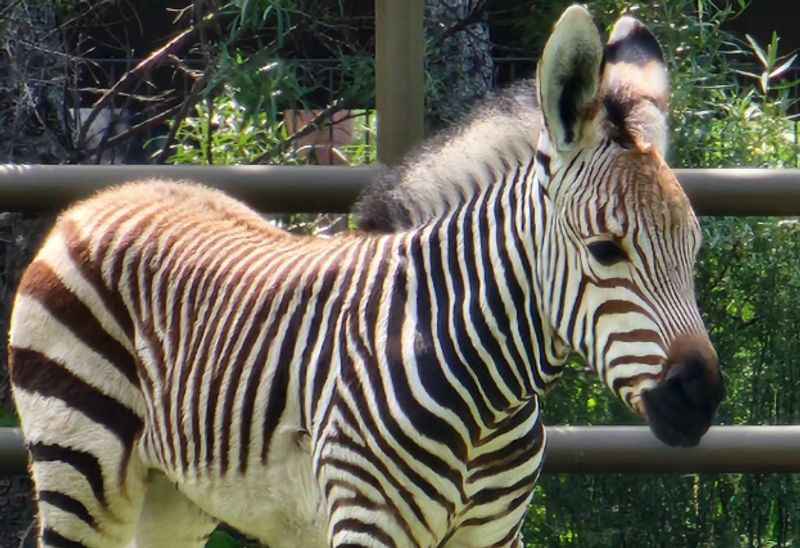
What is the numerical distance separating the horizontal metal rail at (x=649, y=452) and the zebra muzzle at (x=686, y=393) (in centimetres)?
157

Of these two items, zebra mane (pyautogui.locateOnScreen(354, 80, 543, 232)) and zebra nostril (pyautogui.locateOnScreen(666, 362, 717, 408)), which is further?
zebra mane (pyautogui.locateOnScreen(354, 80, 543, 232))

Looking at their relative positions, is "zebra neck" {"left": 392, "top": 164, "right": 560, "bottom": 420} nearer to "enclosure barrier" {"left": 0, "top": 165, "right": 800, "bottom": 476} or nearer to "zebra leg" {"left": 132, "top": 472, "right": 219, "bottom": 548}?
"enclosure barrier" {"left": 0, "top": 165, "right": 800, "bottom": 476}

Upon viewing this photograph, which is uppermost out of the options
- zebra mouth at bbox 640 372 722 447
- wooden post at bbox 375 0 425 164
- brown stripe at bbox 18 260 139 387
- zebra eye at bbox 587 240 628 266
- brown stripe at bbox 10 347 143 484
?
wooden post at bbox 375 0 425 164

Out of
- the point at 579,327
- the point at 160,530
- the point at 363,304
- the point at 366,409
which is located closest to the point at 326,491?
the point at 366,409

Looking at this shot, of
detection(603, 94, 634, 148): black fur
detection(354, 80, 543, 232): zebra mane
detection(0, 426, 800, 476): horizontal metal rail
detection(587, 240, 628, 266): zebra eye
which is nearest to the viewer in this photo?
detection(587, 240, 628, 266): zebra eye

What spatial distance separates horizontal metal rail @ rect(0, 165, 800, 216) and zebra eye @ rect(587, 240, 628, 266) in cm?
140

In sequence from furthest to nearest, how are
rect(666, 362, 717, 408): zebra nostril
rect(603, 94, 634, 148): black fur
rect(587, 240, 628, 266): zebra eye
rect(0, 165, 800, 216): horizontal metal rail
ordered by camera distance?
rect(0, 165, 800, 216): horizontal metal rail → rect(603, 94, 634, 148): black fur → rect(587, 240, 628, 266): zebra eye → rect(666, 362, 717, 408): zebra nostril

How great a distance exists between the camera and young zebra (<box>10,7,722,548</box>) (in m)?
3.16

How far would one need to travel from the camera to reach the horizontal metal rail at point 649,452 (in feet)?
15.1

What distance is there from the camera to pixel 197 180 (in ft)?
15.0

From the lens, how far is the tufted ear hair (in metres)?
3.26

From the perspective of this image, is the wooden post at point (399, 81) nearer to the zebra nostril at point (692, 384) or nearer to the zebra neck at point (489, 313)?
the zebra neck at point (489, 313)

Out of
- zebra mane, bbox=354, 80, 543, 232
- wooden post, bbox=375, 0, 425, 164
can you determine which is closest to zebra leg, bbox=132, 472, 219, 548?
zebra mane, bbox=354, 80, 543, 232

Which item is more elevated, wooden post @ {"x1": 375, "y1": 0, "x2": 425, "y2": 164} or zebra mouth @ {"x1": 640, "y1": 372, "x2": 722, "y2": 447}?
wooden post @ {"x1": 375, "y1": 0, "x2": 425, "y2": 164}
